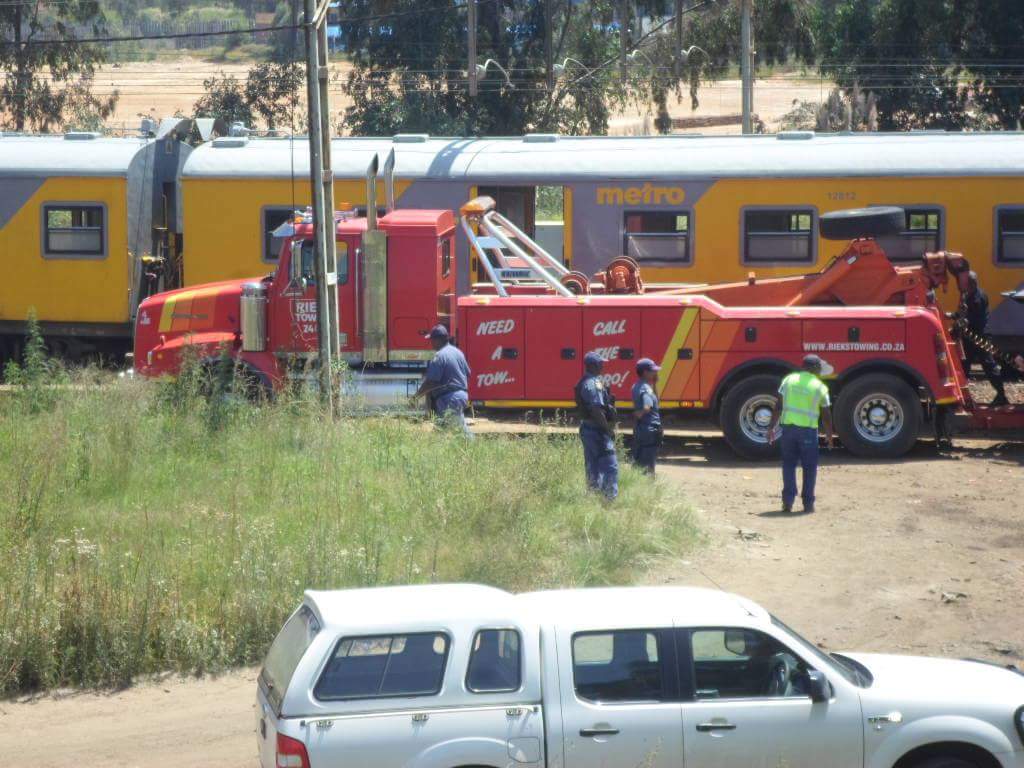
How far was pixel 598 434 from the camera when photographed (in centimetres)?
1266

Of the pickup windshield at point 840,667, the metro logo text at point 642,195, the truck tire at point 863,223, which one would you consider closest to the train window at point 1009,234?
the truck tire at point 863,223

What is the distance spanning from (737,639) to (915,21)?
32.2 m

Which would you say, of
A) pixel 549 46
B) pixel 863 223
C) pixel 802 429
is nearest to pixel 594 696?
pixel 802 429

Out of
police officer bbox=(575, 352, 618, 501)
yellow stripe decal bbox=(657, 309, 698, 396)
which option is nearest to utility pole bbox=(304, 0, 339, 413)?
police officer bbox=(575, 352, 618, 501)

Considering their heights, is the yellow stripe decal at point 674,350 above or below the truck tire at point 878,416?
above

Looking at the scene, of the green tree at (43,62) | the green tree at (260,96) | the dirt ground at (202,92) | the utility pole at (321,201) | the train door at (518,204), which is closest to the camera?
the utility pole at (321,201)

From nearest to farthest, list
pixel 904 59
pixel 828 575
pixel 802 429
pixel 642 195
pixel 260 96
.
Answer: pixel 828 575, pixel 802 429, pixel 642 195, pixel 904 59, pixel 260 96

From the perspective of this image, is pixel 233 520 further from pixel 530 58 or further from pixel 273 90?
pixel 273 90

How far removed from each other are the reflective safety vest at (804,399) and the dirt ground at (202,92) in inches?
1741

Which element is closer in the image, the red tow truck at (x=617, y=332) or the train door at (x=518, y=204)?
the red tow truck at (x=617, y=332)

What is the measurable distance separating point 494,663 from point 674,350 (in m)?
9.76

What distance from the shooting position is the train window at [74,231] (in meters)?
20.4

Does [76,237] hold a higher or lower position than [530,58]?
lower

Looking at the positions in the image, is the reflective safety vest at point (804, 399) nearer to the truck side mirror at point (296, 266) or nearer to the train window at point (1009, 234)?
the truck side mirror at point (296, 266)
